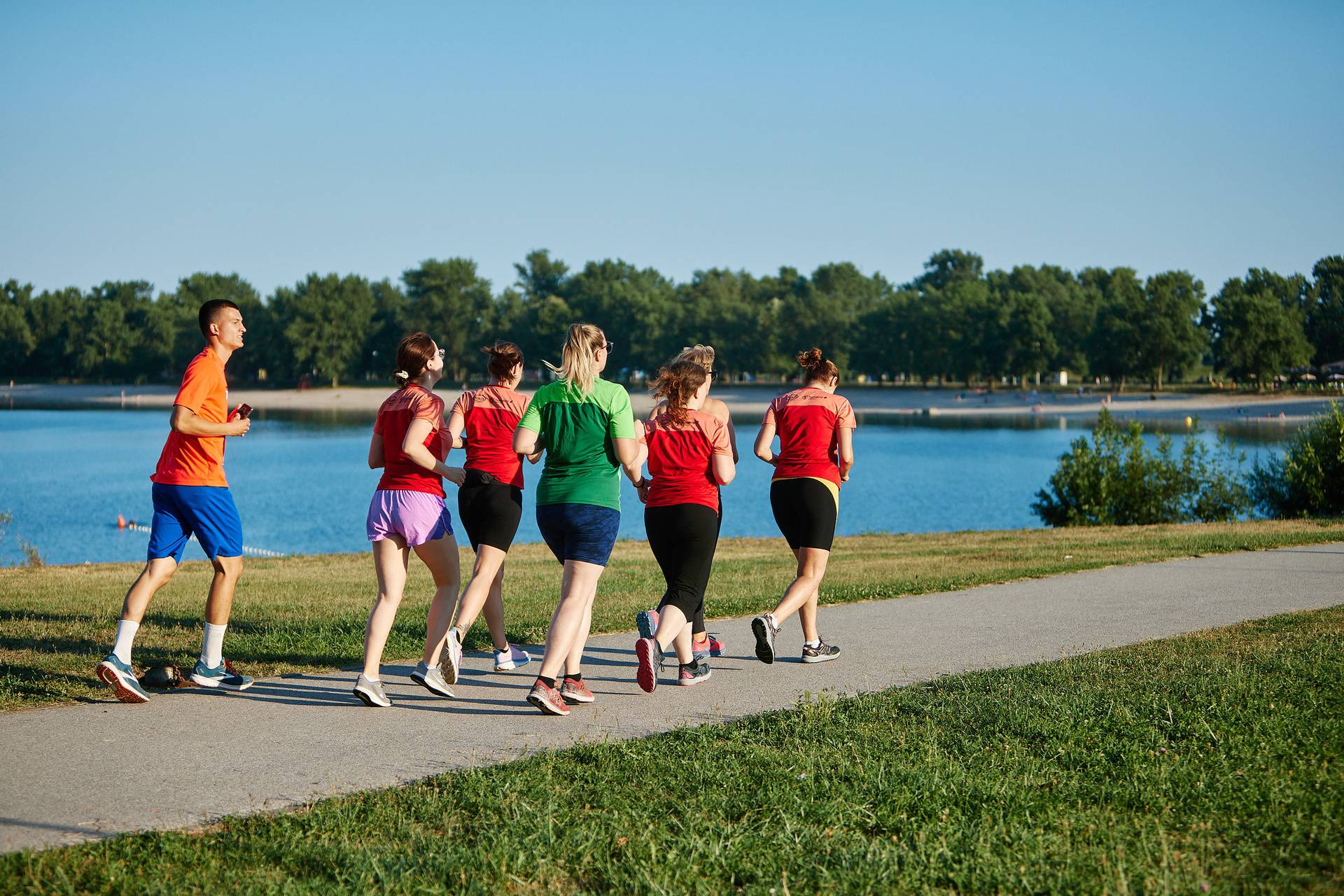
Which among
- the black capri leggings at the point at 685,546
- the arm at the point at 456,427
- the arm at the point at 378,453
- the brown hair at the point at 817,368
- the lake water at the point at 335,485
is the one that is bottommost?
the lake water at the point at 335,485

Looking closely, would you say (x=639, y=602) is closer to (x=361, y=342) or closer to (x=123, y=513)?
(x=123, y=513)

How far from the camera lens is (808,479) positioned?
703cm

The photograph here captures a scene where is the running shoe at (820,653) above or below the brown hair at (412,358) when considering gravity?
below

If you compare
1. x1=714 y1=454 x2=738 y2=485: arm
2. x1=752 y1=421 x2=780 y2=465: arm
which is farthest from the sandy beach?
x1=714 y1=454 x2=738 y2=485: arm

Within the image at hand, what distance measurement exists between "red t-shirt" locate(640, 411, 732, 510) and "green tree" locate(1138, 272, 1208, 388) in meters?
96.9

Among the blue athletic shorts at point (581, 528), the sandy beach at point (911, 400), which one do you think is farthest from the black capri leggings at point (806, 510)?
the sandy beach at point (911, 400)

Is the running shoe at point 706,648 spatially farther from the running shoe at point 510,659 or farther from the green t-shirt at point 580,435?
the green t-shirt at point 580,435

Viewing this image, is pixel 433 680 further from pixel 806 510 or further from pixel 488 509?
pixel 806 510

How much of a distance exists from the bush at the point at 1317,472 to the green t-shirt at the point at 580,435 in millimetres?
16645

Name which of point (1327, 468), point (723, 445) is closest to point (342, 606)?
point (723, 445)

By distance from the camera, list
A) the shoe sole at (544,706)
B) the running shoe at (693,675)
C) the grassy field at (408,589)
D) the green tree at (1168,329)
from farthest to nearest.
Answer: the green tree at (1168,329)
the grassy field at (408,589)
the running shoe at (693,675)
the shoe sole at (544,706)

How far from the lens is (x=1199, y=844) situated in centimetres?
381

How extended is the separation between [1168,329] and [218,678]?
98.5 m

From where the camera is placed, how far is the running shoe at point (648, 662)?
6074 mm
